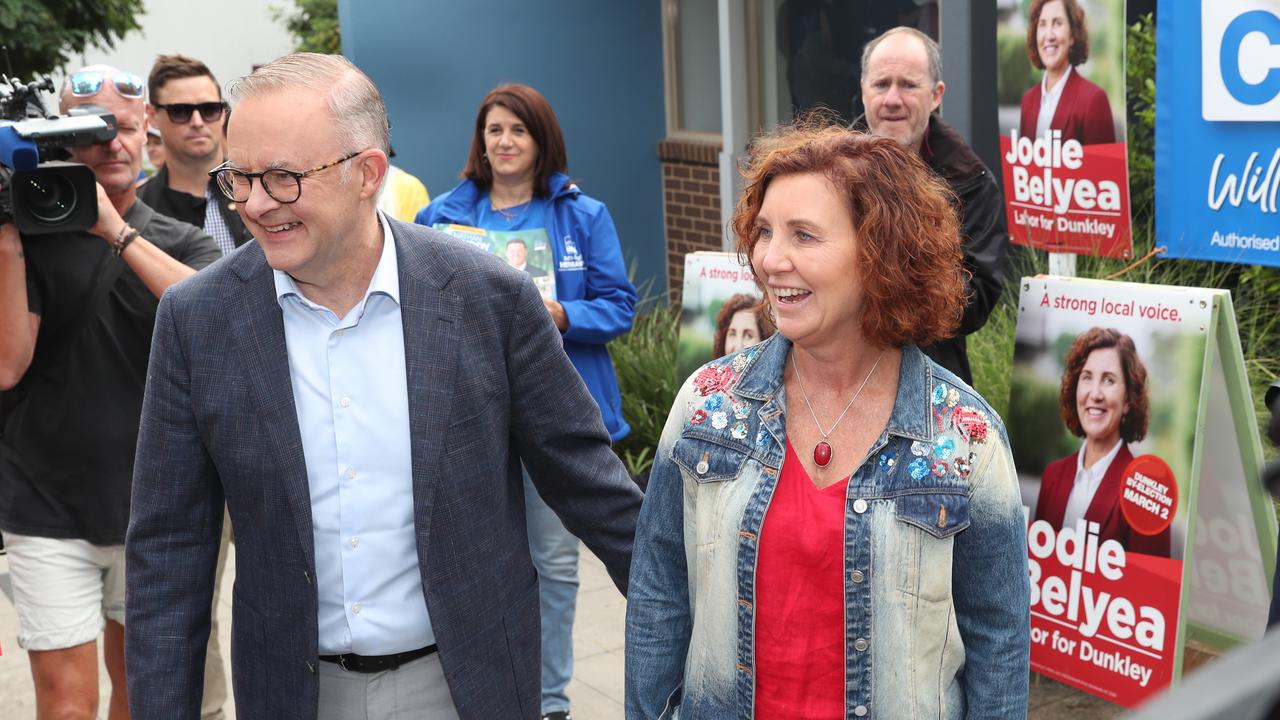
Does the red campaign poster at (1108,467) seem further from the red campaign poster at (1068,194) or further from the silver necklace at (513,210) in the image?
the silver necklace at (513,210)

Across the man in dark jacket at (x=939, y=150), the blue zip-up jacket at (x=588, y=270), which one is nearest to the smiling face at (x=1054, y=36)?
the man in dark jacket at (x=939, y=150)

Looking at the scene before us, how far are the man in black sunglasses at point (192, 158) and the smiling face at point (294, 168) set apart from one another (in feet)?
8.21

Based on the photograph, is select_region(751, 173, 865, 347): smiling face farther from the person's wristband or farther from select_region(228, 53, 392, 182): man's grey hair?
the person's wristband

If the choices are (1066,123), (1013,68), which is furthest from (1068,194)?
(1013,68)

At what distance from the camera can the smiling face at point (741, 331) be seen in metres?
5.90

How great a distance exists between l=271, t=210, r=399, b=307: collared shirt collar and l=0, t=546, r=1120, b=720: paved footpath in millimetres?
2718

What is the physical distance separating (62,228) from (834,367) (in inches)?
93.4

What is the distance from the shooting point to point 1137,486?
4.44 meters

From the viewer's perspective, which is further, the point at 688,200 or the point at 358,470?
the point at 688,200

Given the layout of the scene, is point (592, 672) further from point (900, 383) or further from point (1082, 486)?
point (900, 383)

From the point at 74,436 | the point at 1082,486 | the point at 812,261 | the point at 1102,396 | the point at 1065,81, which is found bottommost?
the point at 1082,486

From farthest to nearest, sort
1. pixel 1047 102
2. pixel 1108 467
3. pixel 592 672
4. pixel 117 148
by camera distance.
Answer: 1. pixel 1047 102
2. pixel 592 672
3. pixel 1108 467
4. pixel 117 148

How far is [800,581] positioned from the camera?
7.41 feet

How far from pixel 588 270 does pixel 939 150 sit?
146 centimetres
